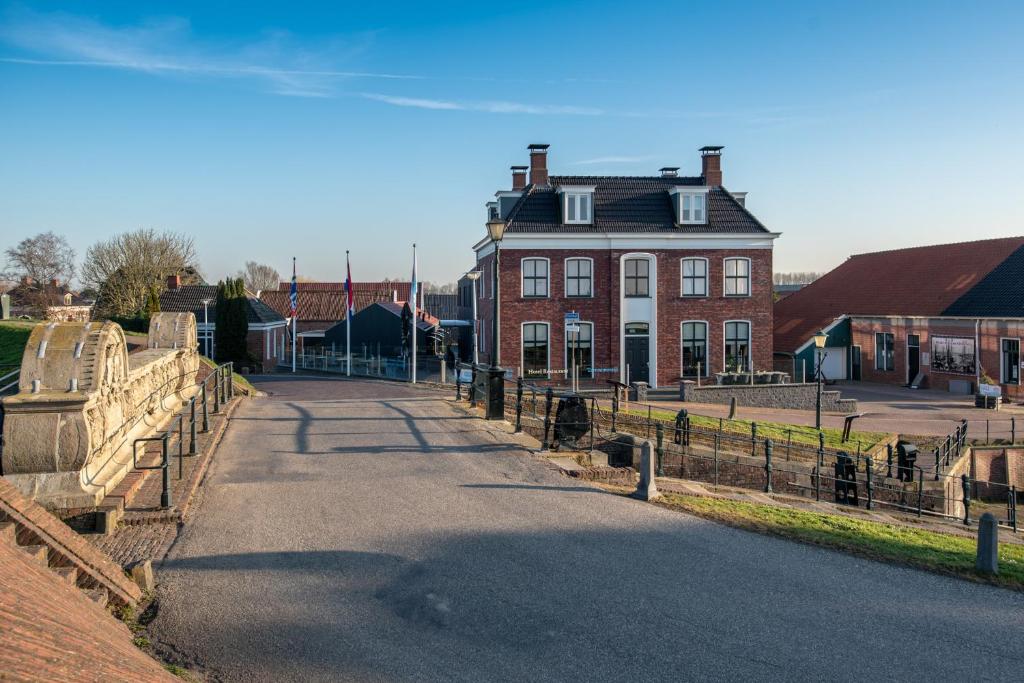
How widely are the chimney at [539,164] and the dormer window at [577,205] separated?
2.11m

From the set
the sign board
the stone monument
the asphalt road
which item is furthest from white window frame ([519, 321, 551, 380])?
the stone monument

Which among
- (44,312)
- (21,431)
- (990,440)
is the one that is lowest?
(990,440)

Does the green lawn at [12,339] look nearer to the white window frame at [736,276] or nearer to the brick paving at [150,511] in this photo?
the brick paving at [150,511]

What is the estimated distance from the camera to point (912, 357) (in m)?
41.7

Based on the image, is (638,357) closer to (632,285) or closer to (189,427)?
(632,285)

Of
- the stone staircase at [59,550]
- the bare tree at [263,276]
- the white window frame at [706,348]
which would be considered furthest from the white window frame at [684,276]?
the bare tree at [263,276]

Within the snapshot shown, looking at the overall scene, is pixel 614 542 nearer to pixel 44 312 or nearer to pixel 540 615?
pixel 540 615

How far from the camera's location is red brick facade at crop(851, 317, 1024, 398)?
36.2 metres

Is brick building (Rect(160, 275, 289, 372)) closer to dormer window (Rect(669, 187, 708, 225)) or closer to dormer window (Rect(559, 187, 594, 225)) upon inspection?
dormer window (Rect(559, 187, 594, 225))

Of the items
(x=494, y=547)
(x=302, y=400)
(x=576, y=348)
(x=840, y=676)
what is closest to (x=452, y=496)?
(x=494, y=547)

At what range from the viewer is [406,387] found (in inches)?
1201

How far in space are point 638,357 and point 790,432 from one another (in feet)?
42.4

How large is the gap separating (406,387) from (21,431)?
21.9m

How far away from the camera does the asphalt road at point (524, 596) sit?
6504mm
